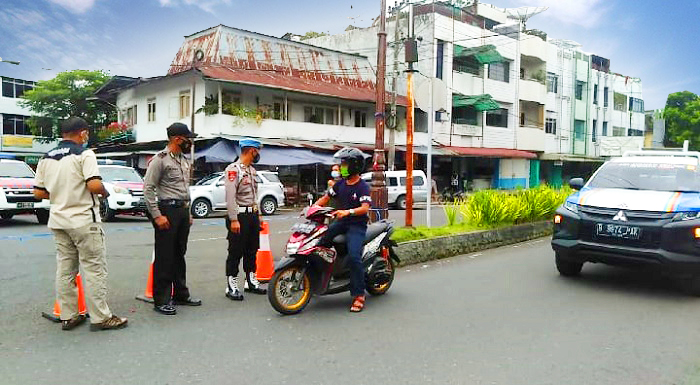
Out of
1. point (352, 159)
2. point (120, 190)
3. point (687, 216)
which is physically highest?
point (352, 159)

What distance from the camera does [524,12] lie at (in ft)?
130

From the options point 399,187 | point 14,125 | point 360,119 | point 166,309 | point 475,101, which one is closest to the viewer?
point 166,309

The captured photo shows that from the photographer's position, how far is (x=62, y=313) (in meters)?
4.89

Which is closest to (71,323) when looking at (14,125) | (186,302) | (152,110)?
(186,302)

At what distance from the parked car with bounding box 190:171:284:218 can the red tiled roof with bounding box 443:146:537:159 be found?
14.0 meters

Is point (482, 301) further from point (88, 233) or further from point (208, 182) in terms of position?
point (208, 182)

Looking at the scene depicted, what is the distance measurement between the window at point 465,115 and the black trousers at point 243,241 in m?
28.5

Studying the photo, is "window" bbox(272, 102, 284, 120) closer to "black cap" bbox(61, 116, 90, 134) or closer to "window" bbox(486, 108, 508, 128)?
"window" bbox(486, 108, 508, 128)

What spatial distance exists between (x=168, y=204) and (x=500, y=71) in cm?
3418

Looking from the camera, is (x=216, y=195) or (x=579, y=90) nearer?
(x=216, y=195)

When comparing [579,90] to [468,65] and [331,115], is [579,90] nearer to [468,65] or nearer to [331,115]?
[468,65]

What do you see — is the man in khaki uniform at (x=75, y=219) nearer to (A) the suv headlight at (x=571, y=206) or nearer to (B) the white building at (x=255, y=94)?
(A) the suv headlight at (x=571, y=206)

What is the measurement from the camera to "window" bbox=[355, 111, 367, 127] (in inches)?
1144

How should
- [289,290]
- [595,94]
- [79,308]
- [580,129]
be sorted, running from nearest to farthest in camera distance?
[79,308]
[289,290]
[580,129]
[595,94]
